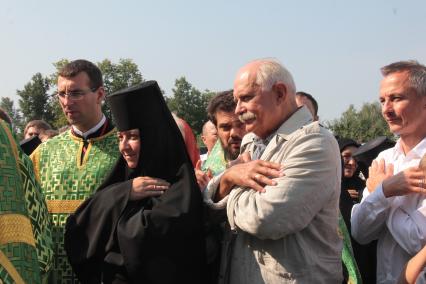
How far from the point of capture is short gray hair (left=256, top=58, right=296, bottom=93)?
2996 mm

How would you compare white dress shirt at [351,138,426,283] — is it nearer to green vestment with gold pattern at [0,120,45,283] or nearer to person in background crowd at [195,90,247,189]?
person in background crowd at [195,90,247,189]

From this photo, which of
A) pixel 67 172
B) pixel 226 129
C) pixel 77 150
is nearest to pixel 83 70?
pixel 77 150

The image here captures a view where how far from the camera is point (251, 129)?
3.10m

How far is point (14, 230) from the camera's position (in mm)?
2604

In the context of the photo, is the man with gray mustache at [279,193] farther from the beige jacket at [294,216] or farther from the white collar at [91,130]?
the white collar at [91,130]

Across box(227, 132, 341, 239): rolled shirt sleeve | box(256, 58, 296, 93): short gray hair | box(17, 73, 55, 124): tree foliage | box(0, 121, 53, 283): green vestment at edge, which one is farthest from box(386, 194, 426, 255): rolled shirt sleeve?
box(17, 73, 55, 124): tree foliage

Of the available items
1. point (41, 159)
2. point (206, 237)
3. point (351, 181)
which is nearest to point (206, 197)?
point (206, 237)

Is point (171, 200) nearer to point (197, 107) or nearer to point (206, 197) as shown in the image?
point (206, 197)

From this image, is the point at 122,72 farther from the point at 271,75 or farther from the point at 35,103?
the point at 271,75

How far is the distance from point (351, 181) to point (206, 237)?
12.5 ft

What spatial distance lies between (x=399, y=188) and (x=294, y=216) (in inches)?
40.2

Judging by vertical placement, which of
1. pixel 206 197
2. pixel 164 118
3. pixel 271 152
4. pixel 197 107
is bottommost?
pixel 197 107

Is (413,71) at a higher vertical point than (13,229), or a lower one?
higher

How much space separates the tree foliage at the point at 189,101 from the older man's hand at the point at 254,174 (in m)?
71.4
